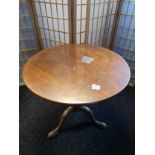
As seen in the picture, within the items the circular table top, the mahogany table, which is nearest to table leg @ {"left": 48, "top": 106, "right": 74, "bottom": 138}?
the mahogany table

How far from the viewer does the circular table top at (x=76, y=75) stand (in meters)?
0.94

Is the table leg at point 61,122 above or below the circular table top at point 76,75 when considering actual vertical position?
below


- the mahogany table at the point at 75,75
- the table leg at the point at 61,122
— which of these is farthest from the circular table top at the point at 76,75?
the table leg at the point at 61,122

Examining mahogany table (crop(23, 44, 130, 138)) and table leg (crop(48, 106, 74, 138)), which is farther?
table leg (crop(48, 106, 74, 138))

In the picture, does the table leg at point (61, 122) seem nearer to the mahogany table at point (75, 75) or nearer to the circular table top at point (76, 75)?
the mahogany table at point (75, 75)

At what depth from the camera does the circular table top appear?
939 millimetres

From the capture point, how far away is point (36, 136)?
1460 millimetres

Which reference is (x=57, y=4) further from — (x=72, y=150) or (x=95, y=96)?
(x=72, y=150)

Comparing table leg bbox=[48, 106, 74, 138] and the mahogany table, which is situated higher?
the mahogany table

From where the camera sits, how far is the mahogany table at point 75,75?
36.8 inches

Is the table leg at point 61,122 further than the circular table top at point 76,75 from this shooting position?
Yes

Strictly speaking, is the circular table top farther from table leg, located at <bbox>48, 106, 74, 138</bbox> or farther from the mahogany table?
table leg, located at <bbox>48, 106, 74, 138</bbox>

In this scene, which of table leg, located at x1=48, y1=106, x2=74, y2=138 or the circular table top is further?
table leg, located at x1=48, y1=106, x2=74, y2=138
